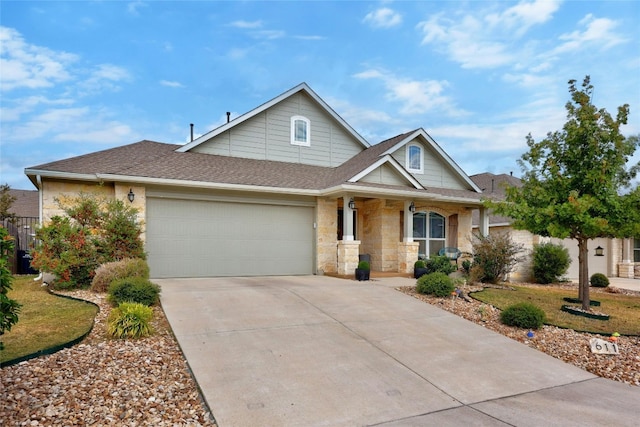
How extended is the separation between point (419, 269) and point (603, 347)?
641 cm

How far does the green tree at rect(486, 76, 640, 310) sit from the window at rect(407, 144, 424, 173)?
598 cm

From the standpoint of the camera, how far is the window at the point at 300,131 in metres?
14.7

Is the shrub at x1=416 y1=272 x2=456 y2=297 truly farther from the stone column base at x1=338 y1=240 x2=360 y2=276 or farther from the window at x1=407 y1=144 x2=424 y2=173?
the window at x1=407 y1=144 x2=424 y2=173

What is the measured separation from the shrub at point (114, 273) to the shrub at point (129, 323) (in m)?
2.69

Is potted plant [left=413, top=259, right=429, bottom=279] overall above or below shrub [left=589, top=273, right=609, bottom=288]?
above

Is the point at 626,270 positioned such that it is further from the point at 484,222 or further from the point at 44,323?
the point at 44,323

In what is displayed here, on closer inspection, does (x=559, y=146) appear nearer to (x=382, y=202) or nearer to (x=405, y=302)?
(x=405, y=302)

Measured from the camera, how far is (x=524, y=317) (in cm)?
726

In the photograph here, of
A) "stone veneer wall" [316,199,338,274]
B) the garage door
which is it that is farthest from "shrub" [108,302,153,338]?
"stone veneer wall" [316,199,338,274]

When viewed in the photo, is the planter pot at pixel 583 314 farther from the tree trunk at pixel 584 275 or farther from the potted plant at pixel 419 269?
the potted plant at pixel 419 269

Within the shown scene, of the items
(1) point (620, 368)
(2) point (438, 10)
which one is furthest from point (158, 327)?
(2) point (438, 10)

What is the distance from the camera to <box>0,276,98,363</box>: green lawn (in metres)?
5.26

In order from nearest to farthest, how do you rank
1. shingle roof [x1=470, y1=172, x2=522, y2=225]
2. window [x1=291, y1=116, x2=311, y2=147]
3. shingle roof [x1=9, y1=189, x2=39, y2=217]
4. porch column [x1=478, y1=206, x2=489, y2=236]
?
window [x1=291, y1=116, x2=311, y2=147] < porch column [x1=478, y1=206, x2=489, y2=236] < shingle roof [x1=470, y1=172, x2=522, y2=225] < shingle roof [x1=9, y1=189, x2=39, y2=217]

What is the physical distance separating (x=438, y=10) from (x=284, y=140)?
6.61 metres
